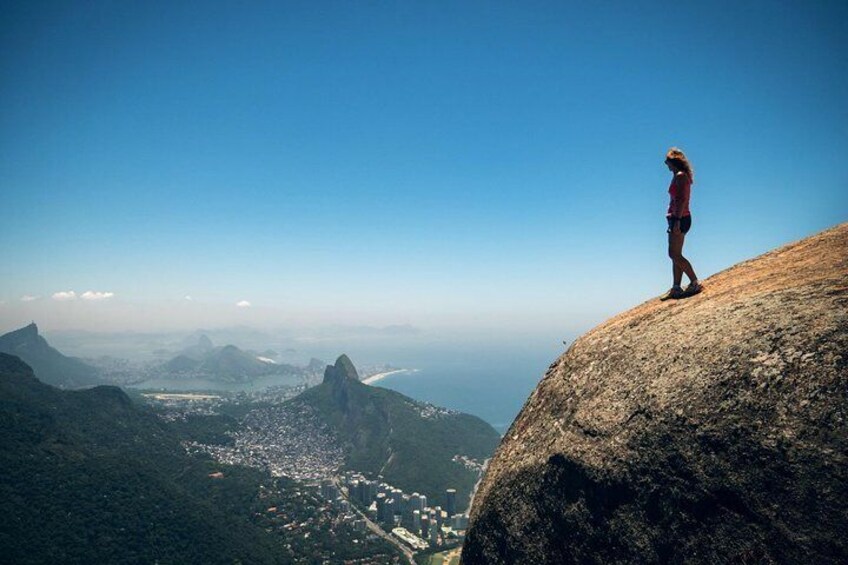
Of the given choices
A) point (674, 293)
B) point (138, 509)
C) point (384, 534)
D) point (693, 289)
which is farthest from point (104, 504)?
point (693, 289)

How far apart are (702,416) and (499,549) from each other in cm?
495

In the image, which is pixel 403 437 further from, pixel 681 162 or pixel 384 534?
pixel 681 162

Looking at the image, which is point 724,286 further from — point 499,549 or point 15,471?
point 15,471

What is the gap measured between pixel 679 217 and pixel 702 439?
546 centimetres

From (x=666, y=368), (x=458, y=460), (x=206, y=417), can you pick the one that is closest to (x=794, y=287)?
(x=666, y=368)

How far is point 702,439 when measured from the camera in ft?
19.9

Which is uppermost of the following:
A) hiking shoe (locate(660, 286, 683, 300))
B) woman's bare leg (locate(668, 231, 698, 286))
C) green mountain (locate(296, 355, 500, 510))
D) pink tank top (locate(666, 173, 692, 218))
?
pink tank top (locate(666, 173, 692, 218))

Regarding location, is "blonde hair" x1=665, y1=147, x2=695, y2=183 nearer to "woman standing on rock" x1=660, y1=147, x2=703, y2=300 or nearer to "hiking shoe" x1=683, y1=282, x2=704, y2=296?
"woman standing on rock" x1=660, y1=147, x2=703, y2=300

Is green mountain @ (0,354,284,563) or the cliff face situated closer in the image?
the cliff face

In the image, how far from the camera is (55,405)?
123688 millimetres

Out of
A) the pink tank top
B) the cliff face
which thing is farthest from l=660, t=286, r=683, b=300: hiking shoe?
the pink tank top

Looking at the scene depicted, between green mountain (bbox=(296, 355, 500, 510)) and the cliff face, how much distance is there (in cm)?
10746

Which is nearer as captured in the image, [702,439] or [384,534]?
[702,439]

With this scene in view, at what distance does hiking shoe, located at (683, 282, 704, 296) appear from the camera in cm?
927
